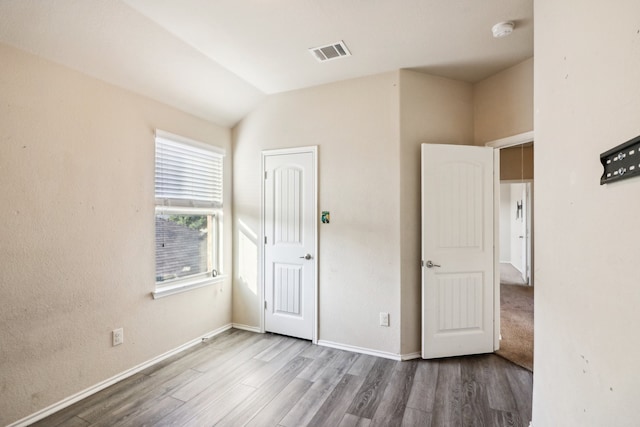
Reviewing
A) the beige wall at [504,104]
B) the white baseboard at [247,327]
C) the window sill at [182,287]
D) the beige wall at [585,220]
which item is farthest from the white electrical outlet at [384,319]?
the beige wall at [504,104]

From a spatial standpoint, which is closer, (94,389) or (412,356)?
(94,389)

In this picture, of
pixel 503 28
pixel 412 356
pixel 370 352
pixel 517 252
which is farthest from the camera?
pixel 517 252

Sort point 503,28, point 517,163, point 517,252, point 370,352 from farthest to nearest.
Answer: point 517,252 < point 517,163 < point 370,352 < point 503,28

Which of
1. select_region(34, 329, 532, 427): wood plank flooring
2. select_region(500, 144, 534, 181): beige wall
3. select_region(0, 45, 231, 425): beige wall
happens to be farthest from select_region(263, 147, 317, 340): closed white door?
select_region(500, 144, 534, 181): beige wall

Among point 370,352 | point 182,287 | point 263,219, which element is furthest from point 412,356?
point 182,287

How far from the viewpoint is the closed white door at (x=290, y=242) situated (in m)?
3.18

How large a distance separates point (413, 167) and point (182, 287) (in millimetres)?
2631

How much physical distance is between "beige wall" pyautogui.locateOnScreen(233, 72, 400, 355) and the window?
901mm

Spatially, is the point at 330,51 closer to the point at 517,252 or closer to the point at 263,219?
the point at 263,219

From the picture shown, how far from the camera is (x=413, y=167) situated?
284cm

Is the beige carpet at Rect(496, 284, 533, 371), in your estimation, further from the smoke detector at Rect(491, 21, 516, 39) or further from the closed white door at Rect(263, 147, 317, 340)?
the smoke detector at Rect(491, 21, 516, 39)

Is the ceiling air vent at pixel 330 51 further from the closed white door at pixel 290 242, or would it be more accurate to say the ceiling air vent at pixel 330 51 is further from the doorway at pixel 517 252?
the doorway at pixel 517 252

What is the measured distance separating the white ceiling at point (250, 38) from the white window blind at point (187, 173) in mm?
422

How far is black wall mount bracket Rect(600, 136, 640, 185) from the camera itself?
0.79m
